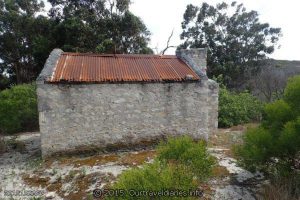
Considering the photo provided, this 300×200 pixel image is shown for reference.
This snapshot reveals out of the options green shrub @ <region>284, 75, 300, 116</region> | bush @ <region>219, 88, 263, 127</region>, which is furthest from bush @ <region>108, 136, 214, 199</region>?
bush @ <region>219, 88, 263, 127</region>

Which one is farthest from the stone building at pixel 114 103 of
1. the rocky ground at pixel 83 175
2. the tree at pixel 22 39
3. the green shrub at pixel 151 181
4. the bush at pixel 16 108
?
the tree at pixel 22 39

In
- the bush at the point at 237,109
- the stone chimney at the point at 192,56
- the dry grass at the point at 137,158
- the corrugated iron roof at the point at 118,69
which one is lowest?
the dry grass at the point at 137,158

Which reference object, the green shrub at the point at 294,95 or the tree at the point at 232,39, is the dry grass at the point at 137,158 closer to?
the green shrub at the point at 294,95

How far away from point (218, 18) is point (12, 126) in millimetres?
20952

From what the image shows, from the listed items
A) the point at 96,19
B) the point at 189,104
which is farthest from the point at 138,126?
the point at 96,19

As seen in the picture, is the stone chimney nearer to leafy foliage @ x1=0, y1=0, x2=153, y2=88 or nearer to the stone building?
the stone building

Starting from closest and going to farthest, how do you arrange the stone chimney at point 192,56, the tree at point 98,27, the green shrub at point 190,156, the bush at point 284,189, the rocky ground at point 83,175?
1. the green shrub at point 190,156
2. the bush at point 284,189
3. the rocky ground at point 83,175
4. the stone chimney at point 192,56
5. the tree at point 98,27

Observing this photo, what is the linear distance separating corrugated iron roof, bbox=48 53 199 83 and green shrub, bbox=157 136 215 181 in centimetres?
448

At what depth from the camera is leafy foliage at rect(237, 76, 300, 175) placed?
6613mm

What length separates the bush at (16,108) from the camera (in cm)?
1232

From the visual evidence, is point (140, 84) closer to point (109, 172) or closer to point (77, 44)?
point (109, 172)

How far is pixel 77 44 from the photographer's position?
21531 mm

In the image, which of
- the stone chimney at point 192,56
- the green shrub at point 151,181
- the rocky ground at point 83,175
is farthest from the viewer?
the stone chimney at point 192,56

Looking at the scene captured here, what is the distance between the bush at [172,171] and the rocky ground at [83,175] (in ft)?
5.68
